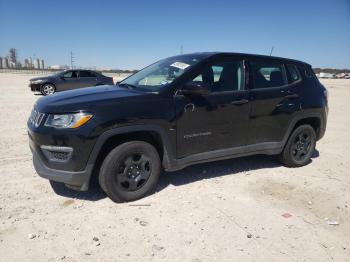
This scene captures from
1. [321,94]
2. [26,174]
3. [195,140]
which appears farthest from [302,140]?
A: [26,174]

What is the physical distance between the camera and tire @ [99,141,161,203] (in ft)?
11.7

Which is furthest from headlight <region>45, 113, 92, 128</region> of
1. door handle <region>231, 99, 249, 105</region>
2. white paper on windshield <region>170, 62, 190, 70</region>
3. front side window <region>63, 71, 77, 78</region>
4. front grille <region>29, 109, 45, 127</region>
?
front side window <region>63, 71, 77, 78</region>

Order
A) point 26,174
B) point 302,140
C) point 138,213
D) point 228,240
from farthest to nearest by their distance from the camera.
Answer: point 302,140, point 26,174, point 138,213, point 228,240

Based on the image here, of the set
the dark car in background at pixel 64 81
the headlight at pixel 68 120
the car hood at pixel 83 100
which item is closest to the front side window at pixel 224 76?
the car hood at pixel 83 100

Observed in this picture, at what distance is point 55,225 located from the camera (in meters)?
3.25

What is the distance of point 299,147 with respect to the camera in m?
5.29

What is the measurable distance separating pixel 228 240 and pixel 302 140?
2941 millimetres

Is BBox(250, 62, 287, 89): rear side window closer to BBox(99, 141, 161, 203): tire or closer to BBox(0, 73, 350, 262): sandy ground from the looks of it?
BBox(0, 73, 350, 262): sandy ground

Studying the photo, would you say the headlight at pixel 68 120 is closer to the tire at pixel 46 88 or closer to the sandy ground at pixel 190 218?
the sandy ground at pixel 190 218

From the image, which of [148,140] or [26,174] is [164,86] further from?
[26,174]

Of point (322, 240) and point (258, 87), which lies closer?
point (322, 240)

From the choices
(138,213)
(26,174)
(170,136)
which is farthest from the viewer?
(26,174)

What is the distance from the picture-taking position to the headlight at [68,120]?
331cm

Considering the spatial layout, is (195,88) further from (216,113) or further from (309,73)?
(309,73)
